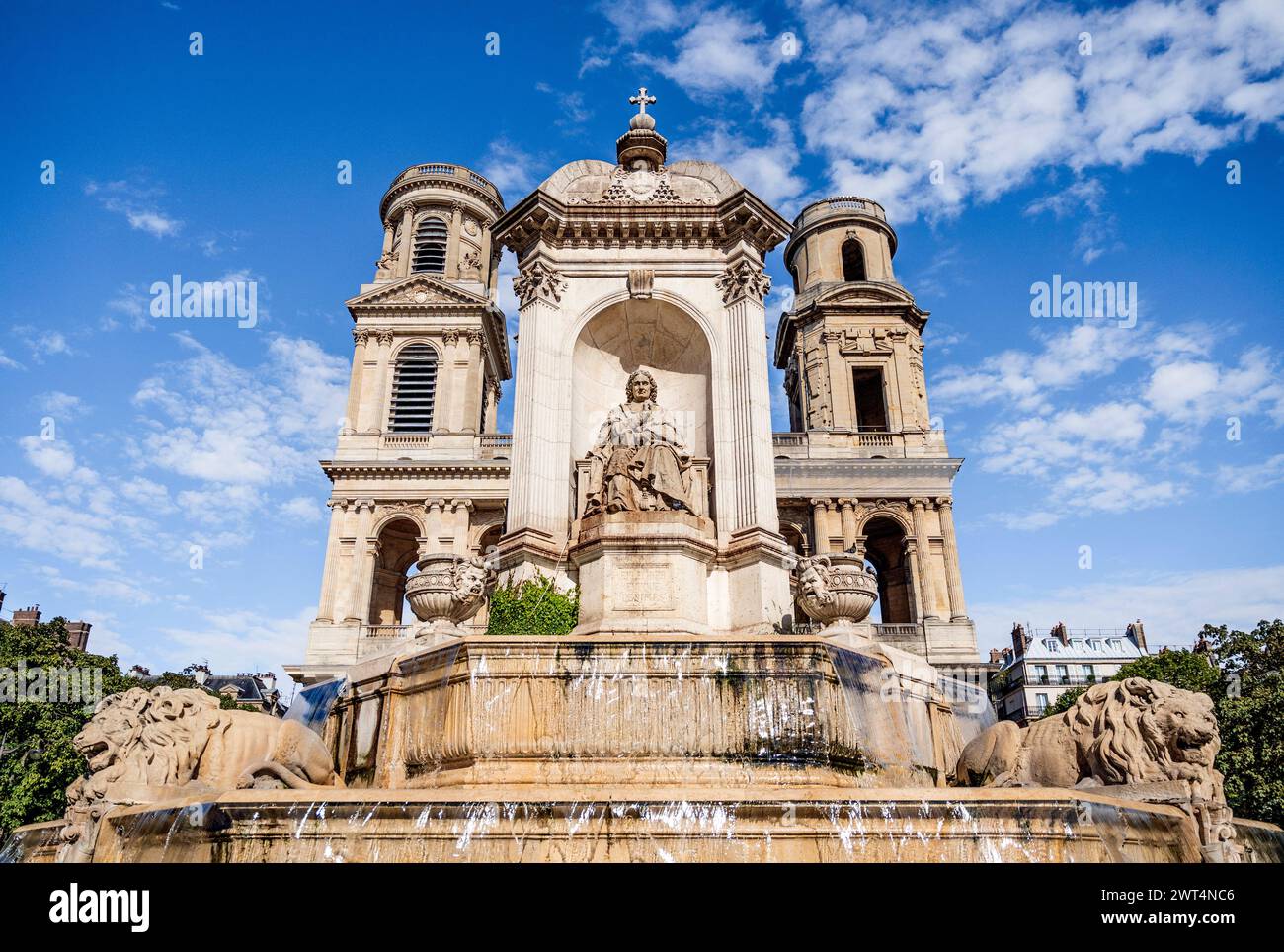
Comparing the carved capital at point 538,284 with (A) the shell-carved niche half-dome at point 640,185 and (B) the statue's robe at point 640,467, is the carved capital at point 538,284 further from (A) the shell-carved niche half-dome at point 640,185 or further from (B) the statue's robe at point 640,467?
(B) the statue's robe at point 640,467

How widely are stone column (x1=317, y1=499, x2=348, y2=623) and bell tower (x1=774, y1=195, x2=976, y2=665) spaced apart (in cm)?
2314

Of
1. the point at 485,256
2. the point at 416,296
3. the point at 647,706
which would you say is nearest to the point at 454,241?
the point at 485,256

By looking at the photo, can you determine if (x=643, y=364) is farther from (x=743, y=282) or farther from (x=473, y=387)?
(x=473, y=387)

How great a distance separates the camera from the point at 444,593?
11539 millimetres

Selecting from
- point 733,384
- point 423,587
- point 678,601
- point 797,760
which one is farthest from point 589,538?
point 797,760

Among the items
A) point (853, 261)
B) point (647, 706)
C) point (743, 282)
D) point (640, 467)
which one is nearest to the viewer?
point (647, 706)

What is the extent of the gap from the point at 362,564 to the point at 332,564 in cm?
156

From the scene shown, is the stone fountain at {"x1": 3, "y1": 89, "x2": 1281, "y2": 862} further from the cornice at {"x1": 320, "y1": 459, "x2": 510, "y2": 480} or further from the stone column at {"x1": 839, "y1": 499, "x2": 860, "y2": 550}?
the stone column at {"x1": 839, "y1": 499, "x2": 860, "y2": 550}

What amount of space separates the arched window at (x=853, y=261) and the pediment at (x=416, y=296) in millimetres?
23117

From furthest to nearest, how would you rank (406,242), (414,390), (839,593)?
(406,242) < (414,390) < (839,593)

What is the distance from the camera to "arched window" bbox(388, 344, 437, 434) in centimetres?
4766

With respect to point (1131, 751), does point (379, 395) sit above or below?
above

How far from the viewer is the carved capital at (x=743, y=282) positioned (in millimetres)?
14109

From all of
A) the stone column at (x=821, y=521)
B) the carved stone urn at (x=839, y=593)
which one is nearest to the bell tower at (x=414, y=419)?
the stone column at (x=821, y=521)
